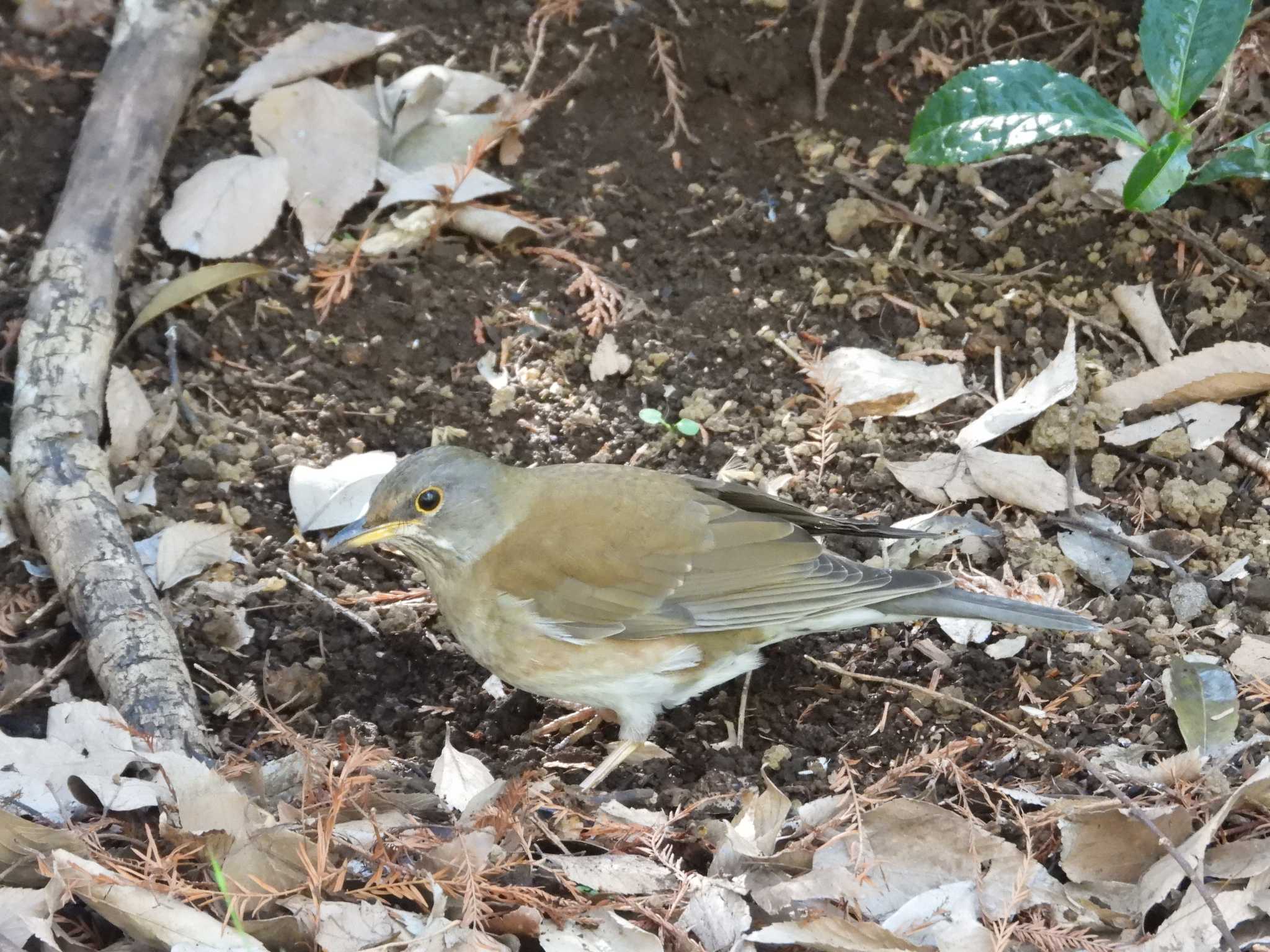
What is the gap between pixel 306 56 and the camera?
5.81 meters

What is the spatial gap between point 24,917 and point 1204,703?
122 inches

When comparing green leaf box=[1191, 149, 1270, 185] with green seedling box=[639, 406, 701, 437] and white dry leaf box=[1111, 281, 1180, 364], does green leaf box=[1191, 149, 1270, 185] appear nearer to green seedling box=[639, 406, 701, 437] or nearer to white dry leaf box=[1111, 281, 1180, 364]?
white dry leaf box=[1111, 281, 1180, 364]

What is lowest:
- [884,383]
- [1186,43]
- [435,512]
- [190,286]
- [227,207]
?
[435,512]

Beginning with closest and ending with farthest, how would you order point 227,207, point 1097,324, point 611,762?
1. point 611,762
2. point 1097,324
3. point 227,207

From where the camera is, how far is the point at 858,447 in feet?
15.9

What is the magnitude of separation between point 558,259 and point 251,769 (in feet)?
9.01

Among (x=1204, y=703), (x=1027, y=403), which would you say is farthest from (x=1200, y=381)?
(x=1204, y=703)

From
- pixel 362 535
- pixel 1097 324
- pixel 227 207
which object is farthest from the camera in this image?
pixel 227 207

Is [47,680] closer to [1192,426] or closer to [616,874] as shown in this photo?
[616,874]

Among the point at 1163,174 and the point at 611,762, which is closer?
the point at 611,762

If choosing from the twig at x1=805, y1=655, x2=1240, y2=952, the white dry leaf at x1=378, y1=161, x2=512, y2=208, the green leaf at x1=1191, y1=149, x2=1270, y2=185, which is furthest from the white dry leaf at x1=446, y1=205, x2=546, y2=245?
the green leaf at x1=1191, y1=149, x2=1270, y2=185

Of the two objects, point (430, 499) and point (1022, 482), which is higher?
point (430, 499)

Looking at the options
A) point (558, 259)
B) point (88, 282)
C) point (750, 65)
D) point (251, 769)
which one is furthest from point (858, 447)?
point (88, 282)

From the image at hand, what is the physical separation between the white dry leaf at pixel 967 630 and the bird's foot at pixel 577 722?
115 cm
